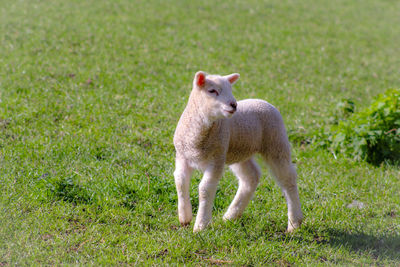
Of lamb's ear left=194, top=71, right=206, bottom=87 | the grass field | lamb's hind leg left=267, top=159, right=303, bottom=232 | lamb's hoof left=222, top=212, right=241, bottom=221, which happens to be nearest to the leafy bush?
the grass field

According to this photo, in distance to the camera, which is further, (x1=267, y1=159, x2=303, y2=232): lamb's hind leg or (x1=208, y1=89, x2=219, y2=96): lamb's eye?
(x1=267, y1=159, x2=303, y2=232): lamb's hind leg

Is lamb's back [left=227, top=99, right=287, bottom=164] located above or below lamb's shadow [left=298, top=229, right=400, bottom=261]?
above

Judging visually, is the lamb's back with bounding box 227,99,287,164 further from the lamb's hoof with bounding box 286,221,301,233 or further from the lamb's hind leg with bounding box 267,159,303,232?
the lamb's hoof with bounding box 286,221,301,233

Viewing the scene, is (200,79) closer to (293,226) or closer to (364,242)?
(293,226)

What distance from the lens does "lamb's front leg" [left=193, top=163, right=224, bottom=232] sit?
14.4 ft

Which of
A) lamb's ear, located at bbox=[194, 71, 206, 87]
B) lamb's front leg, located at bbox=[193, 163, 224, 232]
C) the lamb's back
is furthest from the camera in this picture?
the lamb's back

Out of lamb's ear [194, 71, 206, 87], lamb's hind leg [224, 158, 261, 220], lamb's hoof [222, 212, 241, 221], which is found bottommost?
lamb's hoof [222, 212, 241, 221]

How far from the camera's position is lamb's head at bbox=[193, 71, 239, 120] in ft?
13.2

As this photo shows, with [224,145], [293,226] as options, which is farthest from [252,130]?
[293,226]

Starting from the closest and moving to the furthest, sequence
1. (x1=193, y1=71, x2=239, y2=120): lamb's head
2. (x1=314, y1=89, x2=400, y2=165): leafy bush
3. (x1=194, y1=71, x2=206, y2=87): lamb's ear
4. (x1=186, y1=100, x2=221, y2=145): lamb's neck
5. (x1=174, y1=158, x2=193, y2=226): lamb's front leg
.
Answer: (x1=193, y1=71, x2=239, y2=120): lamb's head < (x1=194, y1=71, x2=206, y2=87): lamb's ear < (x1=186, y1=100, x2=221, y2=145): lamb's neck < (x1=174, y1=158, x2=193, y2=226): lamb's front leg < (x1=314, y1=89, x2=400, y2=165): leafy bush

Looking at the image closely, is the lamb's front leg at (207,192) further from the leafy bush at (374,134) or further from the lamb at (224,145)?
the leafy bush at (374,134)

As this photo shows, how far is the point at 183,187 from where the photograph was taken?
4500 mm

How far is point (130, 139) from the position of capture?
6492 mm

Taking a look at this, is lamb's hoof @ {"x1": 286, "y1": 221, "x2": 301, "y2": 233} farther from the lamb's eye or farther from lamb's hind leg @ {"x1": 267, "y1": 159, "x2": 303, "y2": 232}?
the lamb's eye
